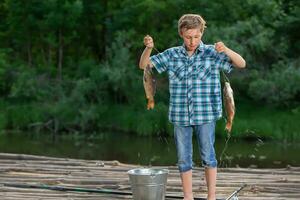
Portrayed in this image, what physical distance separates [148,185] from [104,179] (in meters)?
1.67

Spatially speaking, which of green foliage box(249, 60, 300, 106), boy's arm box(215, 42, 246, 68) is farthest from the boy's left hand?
green foliage box(249, 60, 300, 106)

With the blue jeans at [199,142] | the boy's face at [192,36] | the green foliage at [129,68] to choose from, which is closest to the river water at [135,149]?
the green foliage at [129,68]

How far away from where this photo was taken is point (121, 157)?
1616 centimetres

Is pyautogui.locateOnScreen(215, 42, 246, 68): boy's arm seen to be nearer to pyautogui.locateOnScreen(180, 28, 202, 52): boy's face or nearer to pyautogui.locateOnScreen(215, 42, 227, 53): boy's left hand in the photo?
pyautogui.locateOnScreen(215, 42, 227, 53): boy's left hand

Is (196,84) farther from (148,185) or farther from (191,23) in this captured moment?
(148,185)

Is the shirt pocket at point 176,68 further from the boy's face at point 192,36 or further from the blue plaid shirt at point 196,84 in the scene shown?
the boy's face at point 192,36

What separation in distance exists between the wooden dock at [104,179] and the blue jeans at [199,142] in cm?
84

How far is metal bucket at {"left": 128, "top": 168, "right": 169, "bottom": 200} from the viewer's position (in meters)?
4.95

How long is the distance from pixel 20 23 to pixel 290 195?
24218 mm

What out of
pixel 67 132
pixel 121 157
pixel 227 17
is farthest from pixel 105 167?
pixel 227 17

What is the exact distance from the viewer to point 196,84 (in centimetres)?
480

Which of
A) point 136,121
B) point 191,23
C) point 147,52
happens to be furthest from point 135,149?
point 191,23

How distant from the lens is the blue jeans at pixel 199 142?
190 inches

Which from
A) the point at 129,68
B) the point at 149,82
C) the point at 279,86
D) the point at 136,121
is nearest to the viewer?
the point at 149,82
